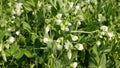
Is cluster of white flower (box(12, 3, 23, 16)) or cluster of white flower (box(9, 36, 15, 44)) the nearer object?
cluster of white flower (box(9, 36, 15, 44))

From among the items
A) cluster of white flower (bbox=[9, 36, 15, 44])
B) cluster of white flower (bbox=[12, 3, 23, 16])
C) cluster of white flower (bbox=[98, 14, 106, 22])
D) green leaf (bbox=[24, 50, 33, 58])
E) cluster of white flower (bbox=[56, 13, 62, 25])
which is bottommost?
green leaf (bbox=[24, 50, 33, 58])

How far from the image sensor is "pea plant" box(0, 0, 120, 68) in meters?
2.26

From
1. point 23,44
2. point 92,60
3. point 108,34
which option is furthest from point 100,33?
point 23,44

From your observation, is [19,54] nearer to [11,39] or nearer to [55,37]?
[11,39]

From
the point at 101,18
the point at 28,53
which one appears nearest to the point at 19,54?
the point at 28,53

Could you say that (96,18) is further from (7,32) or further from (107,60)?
(7,32)

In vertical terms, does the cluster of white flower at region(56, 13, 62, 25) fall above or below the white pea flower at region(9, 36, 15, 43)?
above

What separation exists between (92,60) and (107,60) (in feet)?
0.53

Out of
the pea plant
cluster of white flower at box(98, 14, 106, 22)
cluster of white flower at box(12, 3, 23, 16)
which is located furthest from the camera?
cluster of white flower at box(98, 14, 106, 22)

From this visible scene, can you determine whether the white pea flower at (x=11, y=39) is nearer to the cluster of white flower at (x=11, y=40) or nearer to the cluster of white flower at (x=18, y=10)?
the cluster of white flower at (x=11, y=40)

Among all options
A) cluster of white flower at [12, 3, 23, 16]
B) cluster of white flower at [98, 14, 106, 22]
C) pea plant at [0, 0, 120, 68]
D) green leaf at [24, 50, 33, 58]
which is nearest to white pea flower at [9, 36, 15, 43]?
pea plant at [0, 0, 120, 68]

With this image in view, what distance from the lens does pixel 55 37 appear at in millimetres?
2398

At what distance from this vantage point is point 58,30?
235cm

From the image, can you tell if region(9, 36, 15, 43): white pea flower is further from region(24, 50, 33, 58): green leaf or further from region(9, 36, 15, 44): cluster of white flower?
region(24, 50, 33, 58): green leaf
